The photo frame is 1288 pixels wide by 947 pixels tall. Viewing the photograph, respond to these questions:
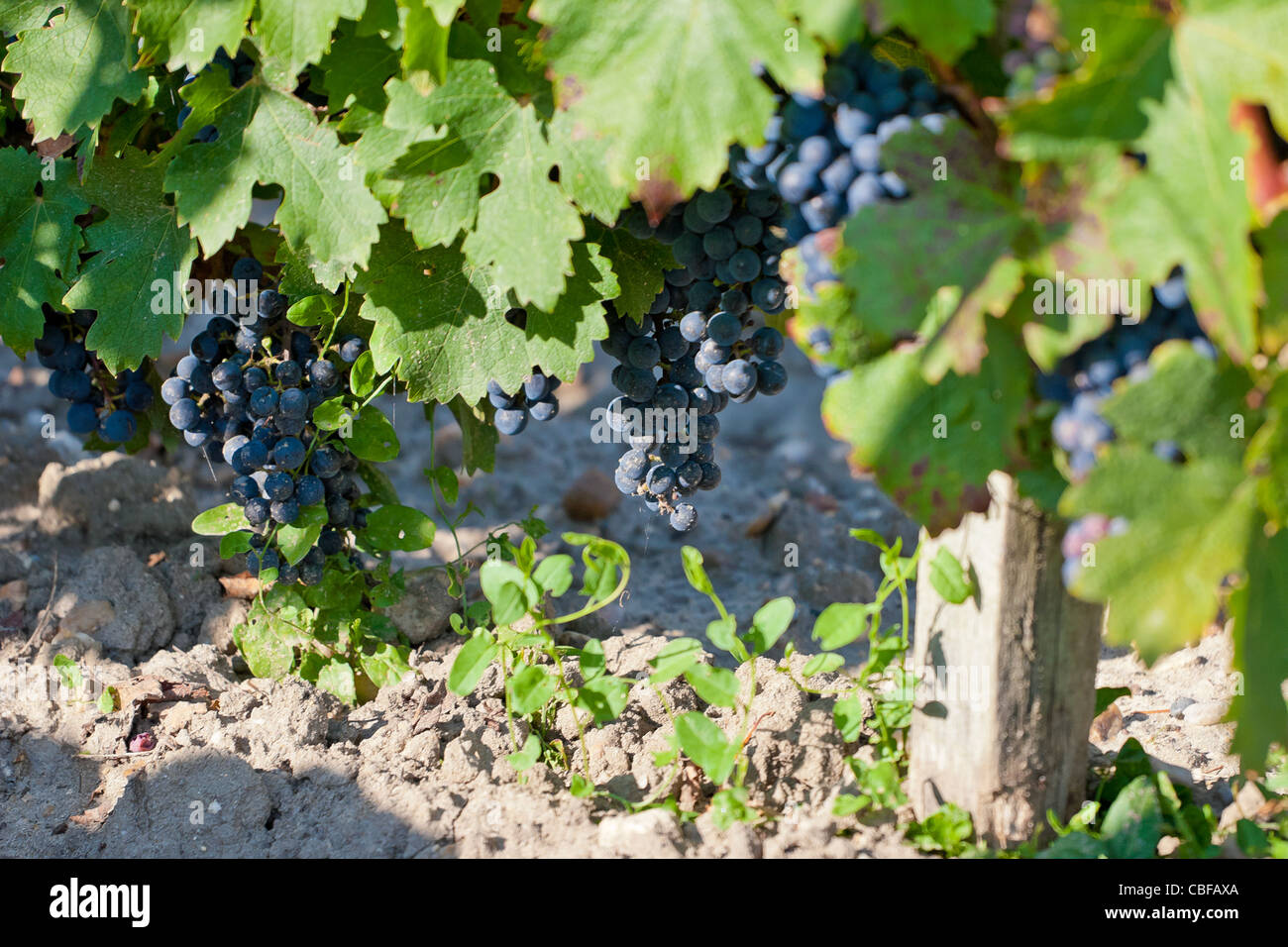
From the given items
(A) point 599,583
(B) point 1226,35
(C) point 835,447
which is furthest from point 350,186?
(C) point 835,447

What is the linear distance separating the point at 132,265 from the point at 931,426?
5.28 feet

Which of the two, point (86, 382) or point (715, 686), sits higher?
point (86, 382)

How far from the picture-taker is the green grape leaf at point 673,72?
5.21 feet

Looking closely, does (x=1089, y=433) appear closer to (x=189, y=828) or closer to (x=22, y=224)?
(x=189, y=828)

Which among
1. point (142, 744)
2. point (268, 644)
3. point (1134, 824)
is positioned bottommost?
point (1134, 824)

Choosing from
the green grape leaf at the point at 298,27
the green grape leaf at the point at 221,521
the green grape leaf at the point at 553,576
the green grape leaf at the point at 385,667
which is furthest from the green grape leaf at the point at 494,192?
the green grape leaf at the point at 385,667

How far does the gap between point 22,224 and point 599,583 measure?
57.9 inches

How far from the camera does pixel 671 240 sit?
2021 millimetres

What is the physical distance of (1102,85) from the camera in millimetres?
1416

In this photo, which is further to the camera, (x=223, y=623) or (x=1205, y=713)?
(x=223, y=623)

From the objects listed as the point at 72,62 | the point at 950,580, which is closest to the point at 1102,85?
the point at 950,580

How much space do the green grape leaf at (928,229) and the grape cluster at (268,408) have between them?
A: 126 cm

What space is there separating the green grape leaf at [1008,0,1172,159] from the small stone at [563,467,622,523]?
8.76 ft

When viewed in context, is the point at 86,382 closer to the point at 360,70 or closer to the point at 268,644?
the point at 268,644
